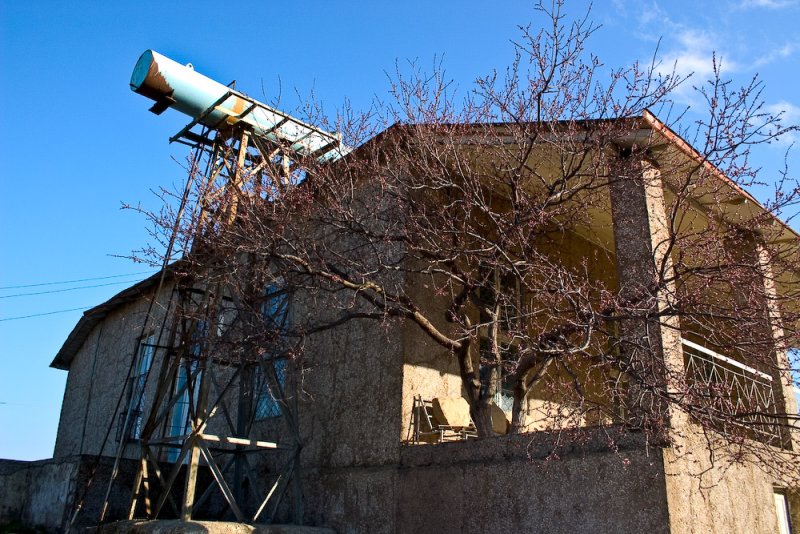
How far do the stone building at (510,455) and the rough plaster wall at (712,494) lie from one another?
2cm

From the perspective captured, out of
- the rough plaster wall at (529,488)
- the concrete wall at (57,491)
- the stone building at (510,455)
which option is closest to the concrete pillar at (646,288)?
the stone building at (510,455)

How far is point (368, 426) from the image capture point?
772cm

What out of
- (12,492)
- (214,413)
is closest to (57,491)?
(12,492)

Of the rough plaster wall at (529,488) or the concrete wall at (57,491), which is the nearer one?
the rough plaster wall at (529,488)

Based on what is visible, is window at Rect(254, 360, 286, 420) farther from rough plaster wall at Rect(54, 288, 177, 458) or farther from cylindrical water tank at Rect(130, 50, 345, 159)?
rough plaster wall at Rect(54, 288, 177, 458)

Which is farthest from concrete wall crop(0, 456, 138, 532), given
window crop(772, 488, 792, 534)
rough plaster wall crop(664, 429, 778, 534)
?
window crop(772, 488, 792, 534)

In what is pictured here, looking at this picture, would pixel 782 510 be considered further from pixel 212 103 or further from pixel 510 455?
pixel 212 103

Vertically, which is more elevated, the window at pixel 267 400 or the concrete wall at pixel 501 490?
the window at pixel 267 400

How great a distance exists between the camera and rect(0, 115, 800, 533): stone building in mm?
5750

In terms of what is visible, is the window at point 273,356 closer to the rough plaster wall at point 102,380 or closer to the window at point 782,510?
the rough plaster wall at point 102,380

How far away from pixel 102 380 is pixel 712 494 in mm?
12707

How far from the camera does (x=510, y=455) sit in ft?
21.2

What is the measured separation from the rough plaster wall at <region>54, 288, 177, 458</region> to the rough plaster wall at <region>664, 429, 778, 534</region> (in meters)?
9.53

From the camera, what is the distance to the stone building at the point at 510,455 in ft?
18.9
